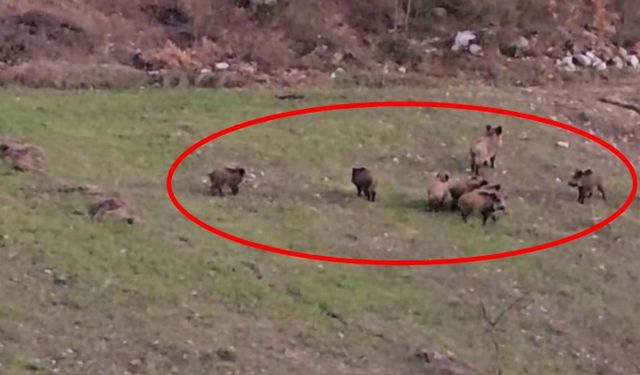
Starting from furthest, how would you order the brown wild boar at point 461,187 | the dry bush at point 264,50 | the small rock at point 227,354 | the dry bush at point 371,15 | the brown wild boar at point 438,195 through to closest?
1. the dry bush at point 371,15
2. the dry bush at point 264,50
3. the brown wild boar at point 438,195
4. the brown wild boar at point 461,187
5. the small rock at point 227,354

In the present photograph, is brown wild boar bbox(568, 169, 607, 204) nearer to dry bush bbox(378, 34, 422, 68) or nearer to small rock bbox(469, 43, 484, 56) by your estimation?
dry bush bbox(378, 34, 422, 68)

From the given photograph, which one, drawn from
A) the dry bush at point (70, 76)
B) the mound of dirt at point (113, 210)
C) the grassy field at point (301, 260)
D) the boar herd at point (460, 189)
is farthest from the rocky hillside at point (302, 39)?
the mound of dirt at point (113, 210)

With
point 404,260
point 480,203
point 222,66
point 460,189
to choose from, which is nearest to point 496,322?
point 404,260

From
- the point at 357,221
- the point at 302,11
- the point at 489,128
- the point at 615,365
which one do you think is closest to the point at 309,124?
the point at 489,128

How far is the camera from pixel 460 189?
60.5 ft

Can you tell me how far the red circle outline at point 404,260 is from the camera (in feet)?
55.9

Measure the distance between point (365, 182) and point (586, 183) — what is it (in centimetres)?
335

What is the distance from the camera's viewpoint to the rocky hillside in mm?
26234

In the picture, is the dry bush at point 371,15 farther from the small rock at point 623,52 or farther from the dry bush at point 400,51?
the small rock at point 623,52

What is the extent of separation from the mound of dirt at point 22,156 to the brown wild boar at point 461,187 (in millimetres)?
6157

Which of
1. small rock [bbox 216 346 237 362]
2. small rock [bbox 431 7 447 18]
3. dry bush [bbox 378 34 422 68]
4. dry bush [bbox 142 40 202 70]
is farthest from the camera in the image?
small rock [bbox 431 7 447 18]

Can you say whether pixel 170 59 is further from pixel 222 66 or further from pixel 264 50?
pixel 264 50

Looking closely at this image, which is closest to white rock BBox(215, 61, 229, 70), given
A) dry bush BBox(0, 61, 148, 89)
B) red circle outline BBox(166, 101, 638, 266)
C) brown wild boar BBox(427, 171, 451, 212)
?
dry bush BBox(0, 61, 148, 89)

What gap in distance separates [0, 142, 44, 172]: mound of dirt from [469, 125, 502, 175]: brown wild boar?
671 centimetres
